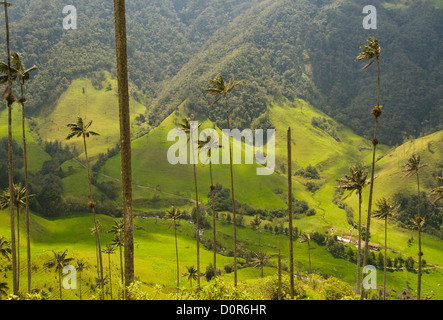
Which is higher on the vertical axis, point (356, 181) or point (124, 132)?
point (124, 132)

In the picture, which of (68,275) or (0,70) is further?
(68,275)

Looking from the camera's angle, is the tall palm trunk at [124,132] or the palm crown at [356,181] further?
the palm crown at [356,181]

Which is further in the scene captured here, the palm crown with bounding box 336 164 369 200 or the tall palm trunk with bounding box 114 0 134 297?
the palm crown with bounding box 336 164 369 200

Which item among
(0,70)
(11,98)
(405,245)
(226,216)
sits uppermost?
(0,70)

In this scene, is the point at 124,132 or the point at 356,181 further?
the point at 356,181

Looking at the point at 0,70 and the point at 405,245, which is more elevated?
the point at 0,70

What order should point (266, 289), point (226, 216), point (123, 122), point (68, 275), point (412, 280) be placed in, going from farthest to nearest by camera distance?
point (226, 216)
point (412, 280)
point (68, 275)
point (266, 289)
point (123, 122)

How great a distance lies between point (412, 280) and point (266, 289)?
110277 mm
